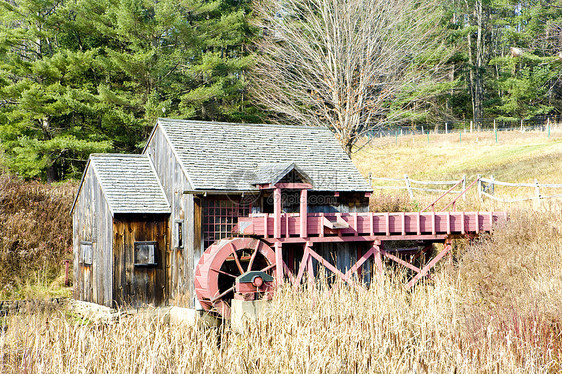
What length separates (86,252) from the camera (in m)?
17.9

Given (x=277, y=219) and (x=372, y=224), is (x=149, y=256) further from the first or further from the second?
(x=372, y=224)

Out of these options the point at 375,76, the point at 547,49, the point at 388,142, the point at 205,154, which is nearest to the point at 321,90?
the point at 375,76

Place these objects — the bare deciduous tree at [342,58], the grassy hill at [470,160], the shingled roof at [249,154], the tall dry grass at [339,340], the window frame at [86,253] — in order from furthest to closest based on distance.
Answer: the grassy hill at [470,160], the bare deciduous tree at [342,58], the window frame at [86,253], the shingled roof at [249,154], the tall dry grass at [339,340]

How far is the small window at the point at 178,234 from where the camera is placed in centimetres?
1668

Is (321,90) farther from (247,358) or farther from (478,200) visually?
(247,358)

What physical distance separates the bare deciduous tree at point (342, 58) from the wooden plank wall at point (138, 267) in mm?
12161

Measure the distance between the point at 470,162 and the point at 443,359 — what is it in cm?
2987

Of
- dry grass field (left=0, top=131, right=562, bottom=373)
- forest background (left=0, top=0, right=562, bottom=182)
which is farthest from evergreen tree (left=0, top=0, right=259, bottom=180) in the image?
dry grass field (left=0, top=131, right=562, bottom=373)

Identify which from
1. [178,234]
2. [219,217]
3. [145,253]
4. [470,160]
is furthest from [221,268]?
[470,160]

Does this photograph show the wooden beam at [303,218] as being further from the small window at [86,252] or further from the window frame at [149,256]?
the small window at [86,252]

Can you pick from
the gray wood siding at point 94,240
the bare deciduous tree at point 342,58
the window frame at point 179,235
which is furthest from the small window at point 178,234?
the bare deciduous tree at point 342,58

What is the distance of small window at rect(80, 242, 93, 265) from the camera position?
17.7 meters

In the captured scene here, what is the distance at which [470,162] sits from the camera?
121 feet

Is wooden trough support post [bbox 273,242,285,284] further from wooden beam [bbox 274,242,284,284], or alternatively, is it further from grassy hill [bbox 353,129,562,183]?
grassy hill [bbox 353,129,562,183]
